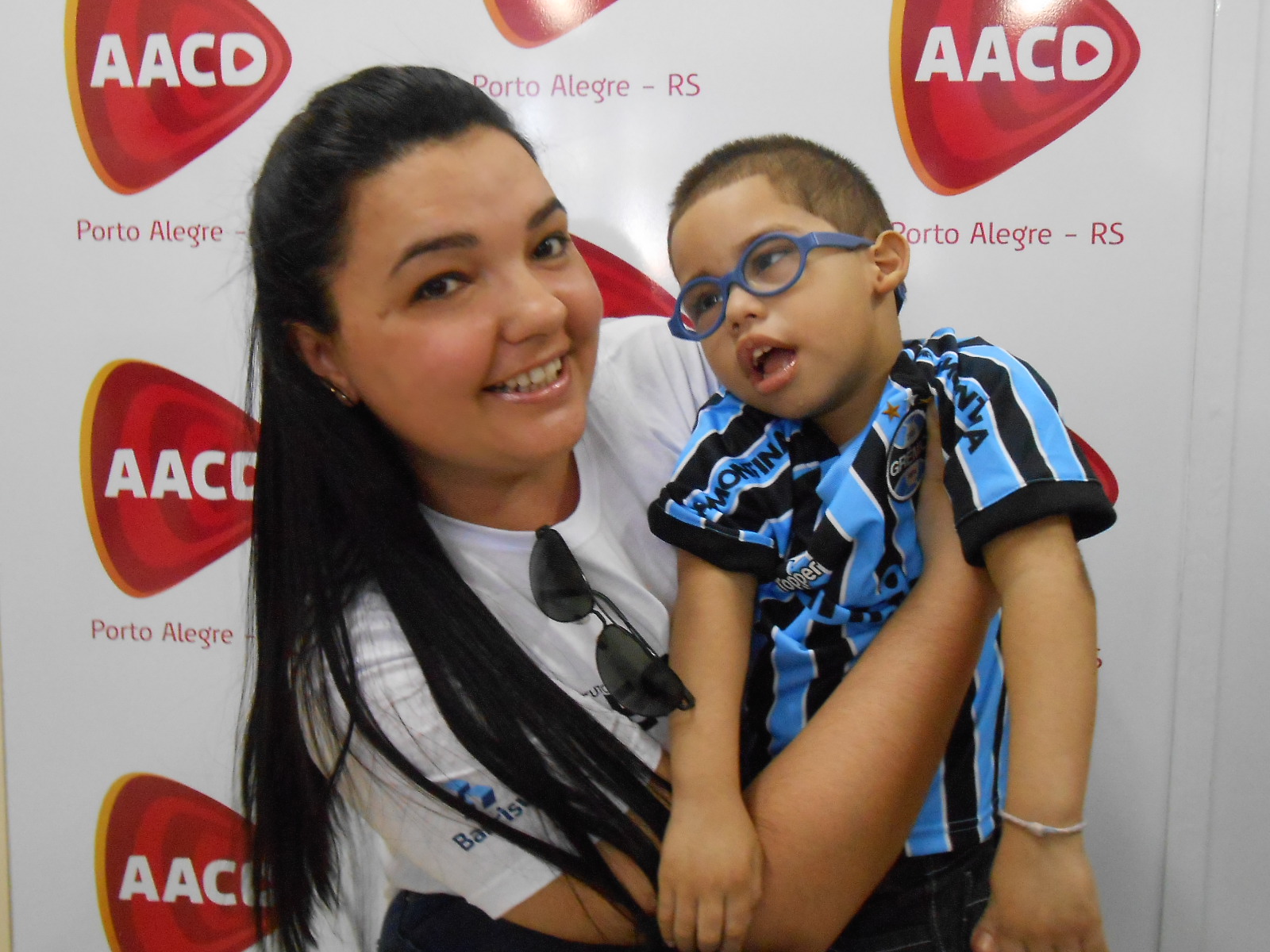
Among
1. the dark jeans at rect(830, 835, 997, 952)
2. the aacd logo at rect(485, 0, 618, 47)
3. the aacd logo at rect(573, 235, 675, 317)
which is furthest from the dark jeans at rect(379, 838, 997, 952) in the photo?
the aacd logo at rect(485, 0, 618, 47)

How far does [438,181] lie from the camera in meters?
0.83

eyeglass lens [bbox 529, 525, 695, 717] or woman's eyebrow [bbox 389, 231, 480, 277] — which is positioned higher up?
woman's eyebrow [bbox 389, 231, 480, 277]

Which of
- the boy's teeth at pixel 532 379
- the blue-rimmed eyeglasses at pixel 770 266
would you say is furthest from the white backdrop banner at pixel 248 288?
the boy's teeth at pixel 532 379

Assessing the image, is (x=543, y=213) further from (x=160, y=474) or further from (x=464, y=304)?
(x=160, y=474)

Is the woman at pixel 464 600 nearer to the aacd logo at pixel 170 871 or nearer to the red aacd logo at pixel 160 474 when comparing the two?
the red aacd logo at pixel 160 474

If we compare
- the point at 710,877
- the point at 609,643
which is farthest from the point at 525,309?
the point at 710,877

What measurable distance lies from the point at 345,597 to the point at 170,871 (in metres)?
1.09

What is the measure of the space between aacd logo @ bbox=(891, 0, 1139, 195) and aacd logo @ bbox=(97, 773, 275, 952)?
5.97 ft

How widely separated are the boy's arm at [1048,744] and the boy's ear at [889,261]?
1.24 ft

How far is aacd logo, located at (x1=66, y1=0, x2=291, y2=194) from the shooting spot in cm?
136

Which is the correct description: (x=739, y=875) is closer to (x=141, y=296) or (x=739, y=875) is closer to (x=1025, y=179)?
(x=1025, y=179)

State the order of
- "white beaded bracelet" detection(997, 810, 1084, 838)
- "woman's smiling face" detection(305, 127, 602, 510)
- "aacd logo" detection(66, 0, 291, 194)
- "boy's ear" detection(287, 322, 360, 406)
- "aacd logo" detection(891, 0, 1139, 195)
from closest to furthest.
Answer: "white beaded bracelet" detection(997, 810, 1084, 838), "woman's smiling face" detection(305, 127, 602, 510), "boy's ear" detection(287, 322, 360, 406), "aacd logo" detection(891, 0, 1139, 195), "aacd logo" detection(66, 0, 291, 194)

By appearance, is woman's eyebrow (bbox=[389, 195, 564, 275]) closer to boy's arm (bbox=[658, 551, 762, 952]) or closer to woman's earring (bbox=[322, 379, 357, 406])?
woman's earring (bbox=[322, 379, 357, 406])

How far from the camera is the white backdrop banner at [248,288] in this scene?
1276 mm
